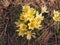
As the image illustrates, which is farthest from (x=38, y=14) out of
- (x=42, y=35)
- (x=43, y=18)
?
(x=42, y=35)

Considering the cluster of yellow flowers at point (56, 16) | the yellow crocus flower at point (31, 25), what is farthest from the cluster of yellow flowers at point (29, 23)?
the cluster of yellow flowers at point (56, 16)

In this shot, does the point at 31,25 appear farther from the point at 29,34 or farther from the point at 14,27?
the point at 14,27

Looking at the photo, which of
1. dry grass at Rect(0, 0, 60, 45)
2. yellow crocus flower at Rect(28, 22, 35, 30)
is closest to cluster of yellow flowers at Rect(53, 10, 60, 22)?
dry grass at Rect(0, 0, 60, 45)

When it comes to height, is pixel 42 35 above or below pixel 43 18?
below

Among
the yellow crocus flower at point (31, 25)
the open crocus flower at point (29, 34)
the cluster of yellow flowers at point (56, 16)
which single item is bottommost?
the open crocus flower at point (29, 34)

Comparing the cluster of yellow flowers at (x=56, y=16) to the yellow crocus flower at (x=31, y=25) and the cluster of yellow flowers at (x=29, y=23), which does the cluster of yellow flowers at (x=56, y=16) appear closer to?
the cluster of yellow flowers at (x=29, y=23)

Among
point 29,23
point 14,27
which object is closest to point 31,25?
point 29,23

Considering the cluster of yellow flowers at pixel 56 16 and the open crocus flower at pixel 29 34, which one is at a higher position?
the cluster of yellow flowers at pixel 56 16

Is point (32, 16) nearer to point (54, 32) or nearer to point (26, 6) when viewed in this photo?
point (26, 6)
